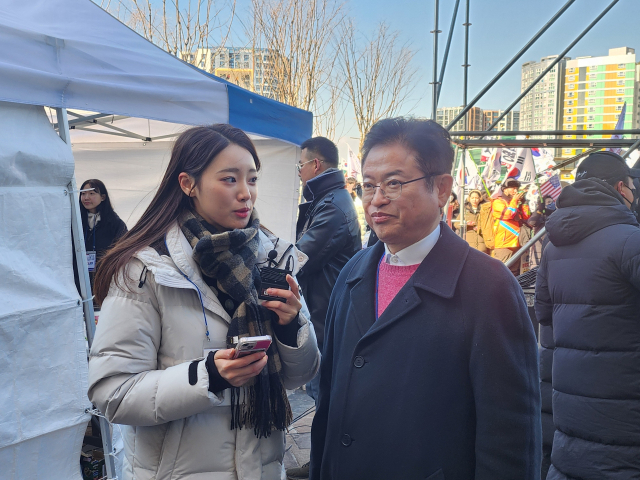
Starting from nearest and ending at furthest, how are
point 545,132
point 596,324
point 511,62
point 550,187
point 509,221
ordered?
point 596,324 < point 545,132 < point 511,62 < point 550,187 < point 509,221

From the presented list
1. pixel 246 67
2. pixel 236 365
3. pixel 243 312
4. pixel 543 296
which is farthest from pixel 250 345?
pixel 246 67

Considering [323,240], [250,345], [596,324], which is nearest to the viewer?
[250,345]

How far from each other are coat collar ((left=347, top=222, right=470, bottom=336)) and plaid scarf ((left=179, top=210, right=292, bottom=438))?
1.06 feet

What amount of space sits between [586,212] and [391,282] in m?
1.64

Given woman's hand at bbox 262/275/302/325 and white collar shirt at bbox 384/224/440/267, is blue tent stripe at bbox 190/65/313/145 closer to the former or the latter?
woman's hand at bbox 262/275/302/325

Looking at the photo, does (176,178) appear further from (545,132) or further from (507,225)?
(507,225)

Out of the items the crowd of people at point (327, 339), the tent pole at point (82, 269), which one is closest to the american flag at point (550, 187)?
the tent pole at point (82, 269)

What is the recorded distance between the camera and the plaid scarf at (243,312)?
1.66 m

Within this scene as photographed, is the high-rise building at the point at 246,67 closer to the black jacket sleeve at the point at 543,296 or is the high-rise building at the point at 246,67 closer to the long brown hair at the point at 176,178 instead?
the black jacket sleeve at the point at 543,296

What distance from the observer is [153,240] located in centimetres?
172

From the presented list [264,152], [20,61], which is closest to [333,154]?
[264,152]

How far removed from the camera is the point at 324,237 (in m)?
3.97

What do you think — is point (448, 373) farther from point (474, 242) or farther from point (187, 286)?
point (474, 242)

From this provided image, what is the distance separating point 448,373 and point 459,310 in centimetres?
18
